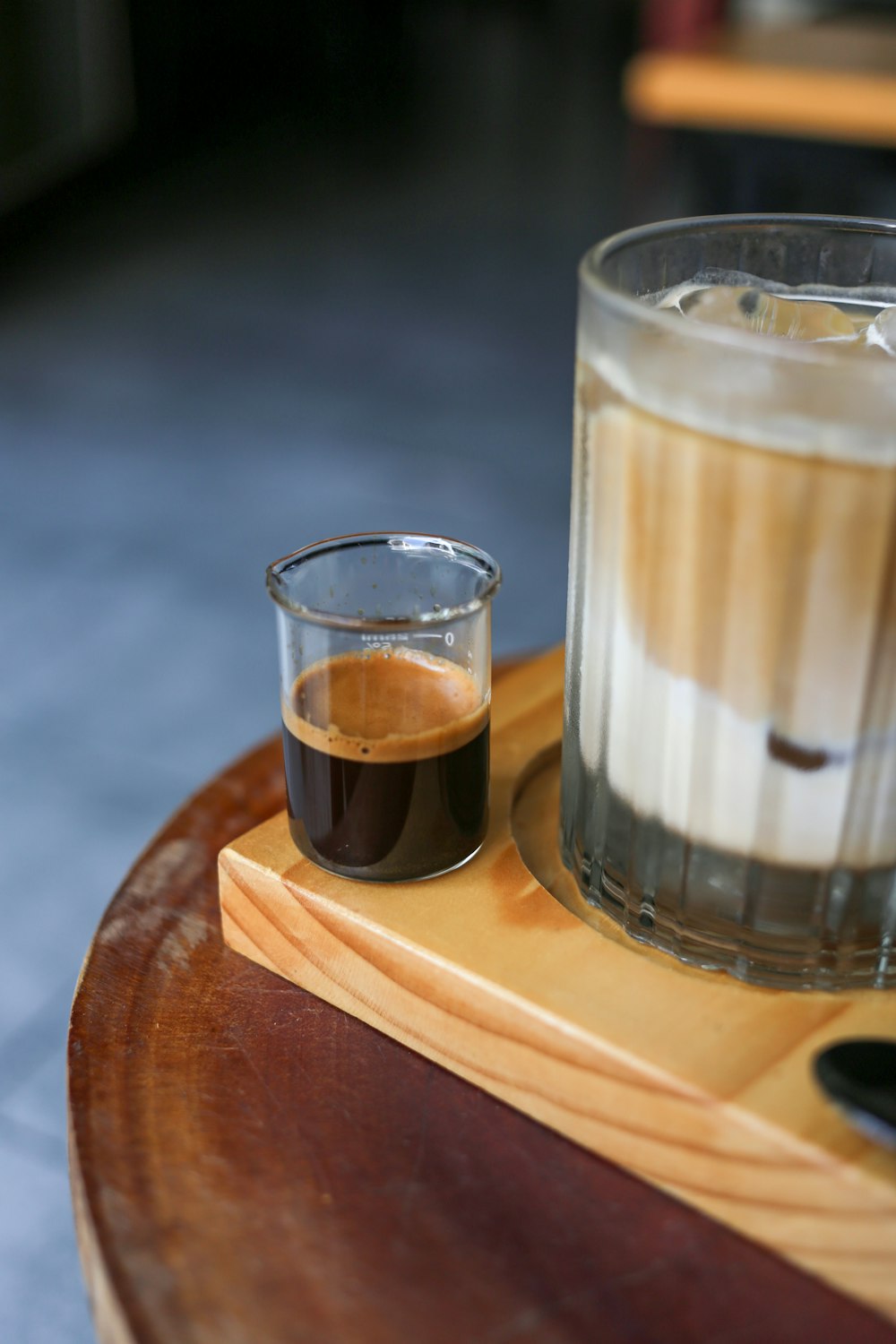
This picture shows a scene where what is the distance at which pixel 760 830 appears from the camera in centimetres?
47

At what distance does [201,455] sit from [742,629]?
7.08ft

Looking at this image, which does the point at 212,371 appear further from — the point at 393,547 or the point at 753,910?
the point at 753,910

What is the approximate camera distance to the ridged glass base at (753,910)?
1.56 ft

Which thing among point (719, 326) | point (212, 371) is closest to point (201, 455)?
point (212, 371)

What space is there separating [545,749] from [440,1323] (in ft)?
0.94

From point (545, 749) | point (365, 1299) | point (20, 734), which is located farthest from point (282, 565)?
point (20, 734)

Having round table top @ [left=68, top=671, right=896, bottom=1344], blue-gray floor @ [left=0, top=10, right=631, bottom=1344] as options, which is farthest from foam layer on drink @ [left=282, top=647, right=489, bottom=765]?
blue-gray floor @ [left=0, top=10, right=631, bottom=1344]

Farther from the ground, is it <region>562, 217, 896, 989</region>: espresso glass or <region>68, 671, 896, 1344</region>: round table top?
<region>562, 217, 896, 989</region>: espresso glass

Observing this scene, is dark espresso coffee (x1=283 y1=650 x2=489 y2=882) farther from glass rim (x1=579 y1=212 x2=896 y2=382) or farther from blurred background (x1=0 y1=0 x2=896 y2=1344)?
blurred background (x1=0 y1=0 x2=896 y2=1344)

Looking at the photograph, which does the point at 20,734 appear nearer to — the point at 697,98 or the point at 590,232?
the point at 697,98

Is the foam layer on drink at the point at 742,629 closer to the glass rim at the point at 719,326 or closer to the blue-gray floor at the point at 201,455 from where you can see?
the glass rim at the point at 719,326

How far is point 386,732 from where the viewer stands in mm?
522

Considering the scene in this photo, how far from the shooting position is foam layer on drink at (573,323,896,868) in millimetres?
408

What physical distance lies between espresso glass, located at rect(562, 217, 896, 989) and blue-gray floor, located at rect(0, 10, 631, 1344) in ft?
2.59
